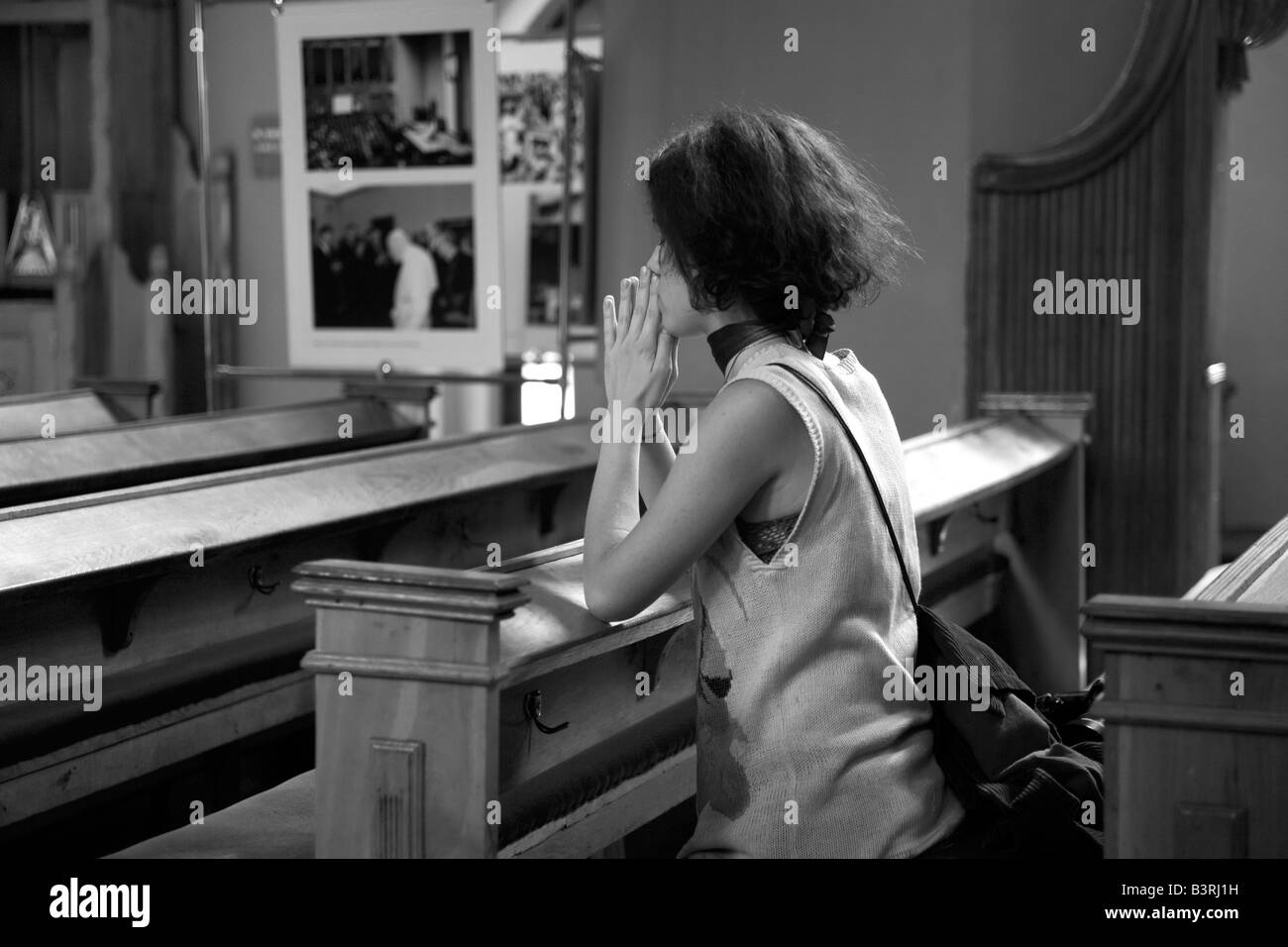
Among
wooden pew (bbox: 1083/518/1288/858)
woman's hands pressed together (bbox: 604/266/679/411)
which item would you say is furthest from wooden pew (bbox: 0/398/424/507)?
wooden pew (bbox: 1083/518/1288/858)

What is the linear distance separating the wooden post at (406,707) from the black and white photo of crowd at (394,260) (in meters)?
3.99

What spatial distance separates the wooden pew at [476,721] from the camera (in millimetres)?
1599

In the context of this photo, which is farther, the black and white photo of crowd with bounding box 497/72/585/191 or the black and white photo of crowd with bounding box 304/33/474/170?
the black and white photo of crowd with bounding box 497/72/585/191

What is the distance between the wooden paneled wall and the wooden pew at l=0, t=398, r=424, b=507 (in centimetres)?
216

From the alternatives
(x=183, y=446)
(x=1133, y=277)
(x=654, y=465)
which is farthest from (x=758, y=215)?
(x=1133, y=277)

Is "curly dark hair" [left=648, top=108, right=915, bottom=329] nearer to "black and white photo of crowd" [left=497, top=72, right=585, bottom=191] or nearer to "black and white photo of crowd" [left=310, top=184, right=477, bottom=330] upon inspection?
"black and white photo of crowd" [left=310, top=184, right=477, bottom=330]

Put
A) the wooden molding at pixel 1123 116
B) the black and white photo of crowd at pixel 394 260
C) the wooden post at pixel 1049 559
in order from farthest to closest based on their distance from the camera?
the black and white photo of crowd at pixel 394 260 < the wooden molding at pixel 1123 116 < the wooden post at pixel 1049 559

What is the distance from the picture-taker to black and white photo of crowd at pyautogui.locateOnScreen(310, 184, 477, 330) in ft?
18.2

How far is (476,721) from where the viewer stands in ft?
5.22

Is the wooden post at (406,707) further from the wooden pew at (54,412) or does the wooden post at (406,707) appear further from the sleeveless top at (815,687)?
the wooden pew at (54,412)

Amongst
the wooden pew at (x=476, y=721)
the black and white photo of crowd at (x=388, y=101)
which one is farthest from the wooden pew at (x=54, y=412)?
the wooden pew at (x=476, y=721)

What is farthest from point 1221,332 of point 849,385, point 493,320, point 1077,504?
point 849,385

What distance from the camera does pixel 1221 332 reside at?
7.30m
